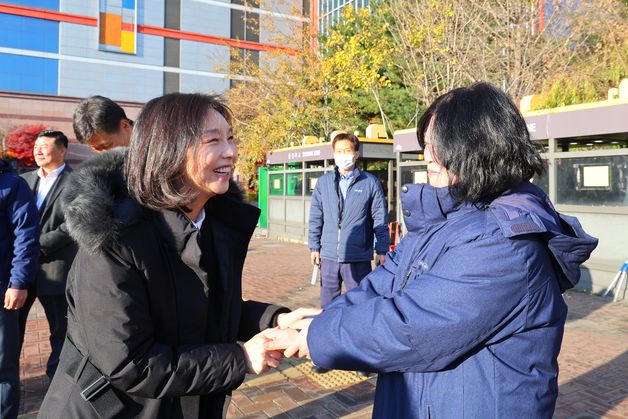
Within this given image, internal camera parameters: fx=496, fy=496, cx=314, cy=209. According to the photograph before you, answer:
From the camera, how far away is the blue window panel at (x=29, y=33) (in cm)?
2895

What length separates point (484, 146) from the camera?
151cm

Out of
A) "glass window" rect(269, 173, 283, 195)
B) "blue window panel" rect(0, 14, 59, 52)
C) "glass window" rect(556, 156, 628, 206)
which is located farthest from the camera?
"blue window panel" rect(0, 14, 59, 52)

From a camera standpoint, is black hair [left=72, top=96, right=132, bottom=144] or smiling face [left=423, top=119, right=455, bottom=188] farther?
black hair [left=72, top=96, right=132, bottom=144]

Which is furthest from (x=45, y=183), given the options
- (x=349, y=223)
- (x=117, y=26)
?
(x=117, y=26)

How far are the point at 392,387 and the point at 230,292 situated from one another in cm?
66

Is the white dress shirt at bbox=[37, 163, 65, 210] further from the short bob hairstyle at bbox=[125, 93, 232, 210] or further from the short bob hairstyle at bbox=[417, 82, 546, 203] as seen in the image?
the short bob hairstyle at bbox=[417, 82, 546, 203]

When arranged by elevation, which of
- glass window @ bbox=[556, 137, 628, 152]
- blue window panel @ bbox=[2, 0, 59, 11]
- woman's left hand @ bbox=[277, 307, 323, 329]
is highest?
blue window panel @ bbox=[2, 0, 59, 11]

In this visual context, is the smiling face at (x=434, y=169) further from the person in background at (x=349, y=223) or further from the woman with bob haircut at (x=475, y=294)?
the person in background at (x=349, y=223)

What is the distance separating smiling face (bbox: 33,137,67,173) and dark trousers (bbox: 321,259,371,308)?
2.51 m

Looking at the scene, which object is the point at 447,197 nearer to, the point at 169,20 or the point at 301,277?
the point at 301,277

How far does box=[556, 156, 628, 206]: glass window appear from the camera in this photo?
7324 millimetres

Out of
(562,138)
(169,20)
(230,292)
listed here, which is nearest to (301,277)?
(562,138)

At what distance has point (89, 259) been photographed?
1507 mm

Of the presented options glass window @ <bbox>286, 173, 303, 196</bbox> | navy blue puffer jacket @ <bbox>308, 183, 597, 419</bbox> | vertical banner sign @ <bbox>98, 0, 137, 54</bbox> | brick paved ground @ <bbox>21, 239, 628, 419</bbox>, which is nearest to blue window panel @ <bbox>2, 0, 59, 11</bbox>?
vertical banner sign @ <bbox>98, 0, 137, 54</bbox>
